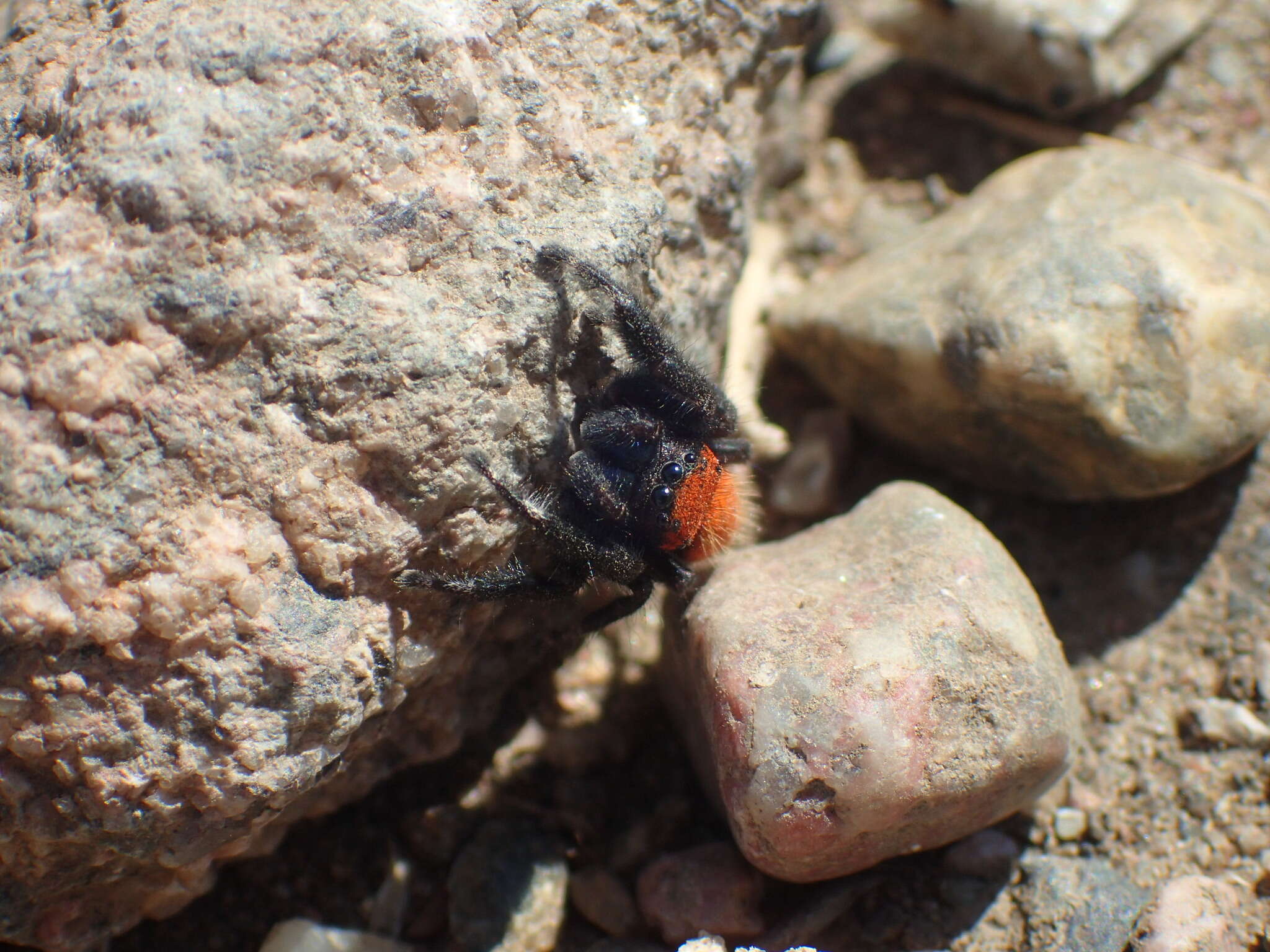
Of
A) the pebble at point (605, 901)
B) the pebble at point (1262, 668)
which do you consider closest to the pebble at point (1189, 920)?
the pebble at point (1262, 668)

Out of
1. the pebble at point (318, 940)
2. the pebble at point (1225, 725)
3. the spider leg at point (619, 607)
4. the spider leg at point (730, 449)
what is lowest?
the pebble at point (1225, 725)

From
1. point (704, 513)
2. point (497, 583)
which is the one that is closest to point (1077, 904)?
point (704, 513)

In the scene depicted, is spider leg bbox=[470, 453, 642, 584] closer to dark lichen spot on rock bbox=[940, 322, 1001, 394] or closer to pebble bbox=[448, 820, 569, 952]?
pebble bbox=[448, 820, 569, 952]

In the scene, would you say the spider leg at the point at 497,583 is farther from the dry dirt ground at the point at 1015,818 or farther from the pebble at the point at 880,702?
the dry dirt ground at the point at 1015,818

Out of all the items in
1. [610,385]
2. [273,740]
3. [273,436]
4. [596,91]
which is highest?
[596,91]

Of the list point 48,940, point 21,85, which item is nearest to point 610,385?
point 21,85

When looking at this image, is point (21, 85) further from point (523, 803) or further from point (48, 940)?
point (523, 803)

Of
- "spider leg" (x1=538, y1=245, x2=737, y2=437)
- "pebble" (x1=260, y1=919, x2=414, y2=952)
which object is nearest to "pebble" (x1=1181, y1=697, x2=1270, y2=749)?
"spider leg" (x1=538, y1=245, x2=737, y2=437)
